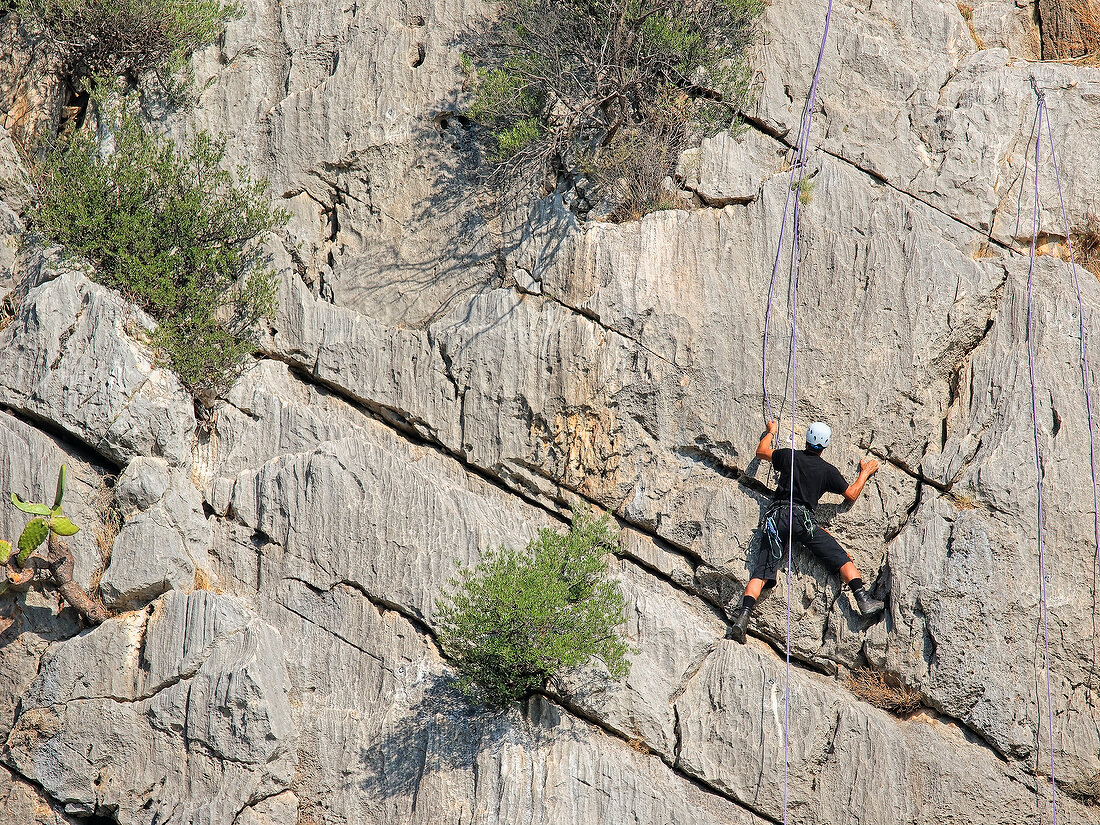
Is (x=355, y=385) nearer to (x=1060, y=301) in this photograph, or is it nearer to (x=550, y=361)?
(x=550, y=361)

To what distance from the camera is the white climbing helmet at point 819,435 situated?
28.0 ft

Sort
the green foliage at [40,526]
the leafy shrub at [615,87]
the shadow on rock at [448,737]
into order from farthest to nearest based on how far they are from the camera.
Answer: the leafy shrub at [615,87], the green foliage at [40,526], the shadow on rock at [448,737]

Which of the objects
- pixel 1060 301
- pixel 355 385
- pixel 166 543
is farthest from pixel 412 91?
pixel 1060 301

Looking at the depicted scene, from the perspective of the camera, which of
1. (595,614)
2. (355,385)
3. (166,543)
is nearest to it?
(595,614)

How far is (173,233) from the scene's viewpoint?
9727 millimetres

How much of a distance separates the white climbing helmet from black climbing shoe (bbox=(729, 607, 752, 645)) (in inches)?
67.3

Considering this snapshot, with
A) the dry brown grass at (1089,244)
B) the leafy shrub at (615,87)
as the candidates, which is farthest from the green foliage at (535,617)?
the dry brown grass at (1089,244)

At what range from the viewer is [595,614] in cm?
818

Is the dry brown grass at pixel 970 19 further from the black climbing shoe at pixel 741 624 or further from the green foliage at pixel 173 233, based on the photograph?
the green foliage at pixel 173 233

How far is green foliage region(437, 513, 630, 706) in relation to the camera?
8055mm

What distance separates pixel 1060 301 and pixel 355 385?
7.39m

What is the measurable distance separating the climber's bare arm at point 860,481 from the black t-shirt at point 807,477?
0.24ft

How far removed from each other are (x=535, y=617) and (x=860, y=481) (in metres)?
3.40

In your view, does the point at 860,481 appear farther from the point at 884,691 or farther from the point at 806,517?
the point at 884,691
